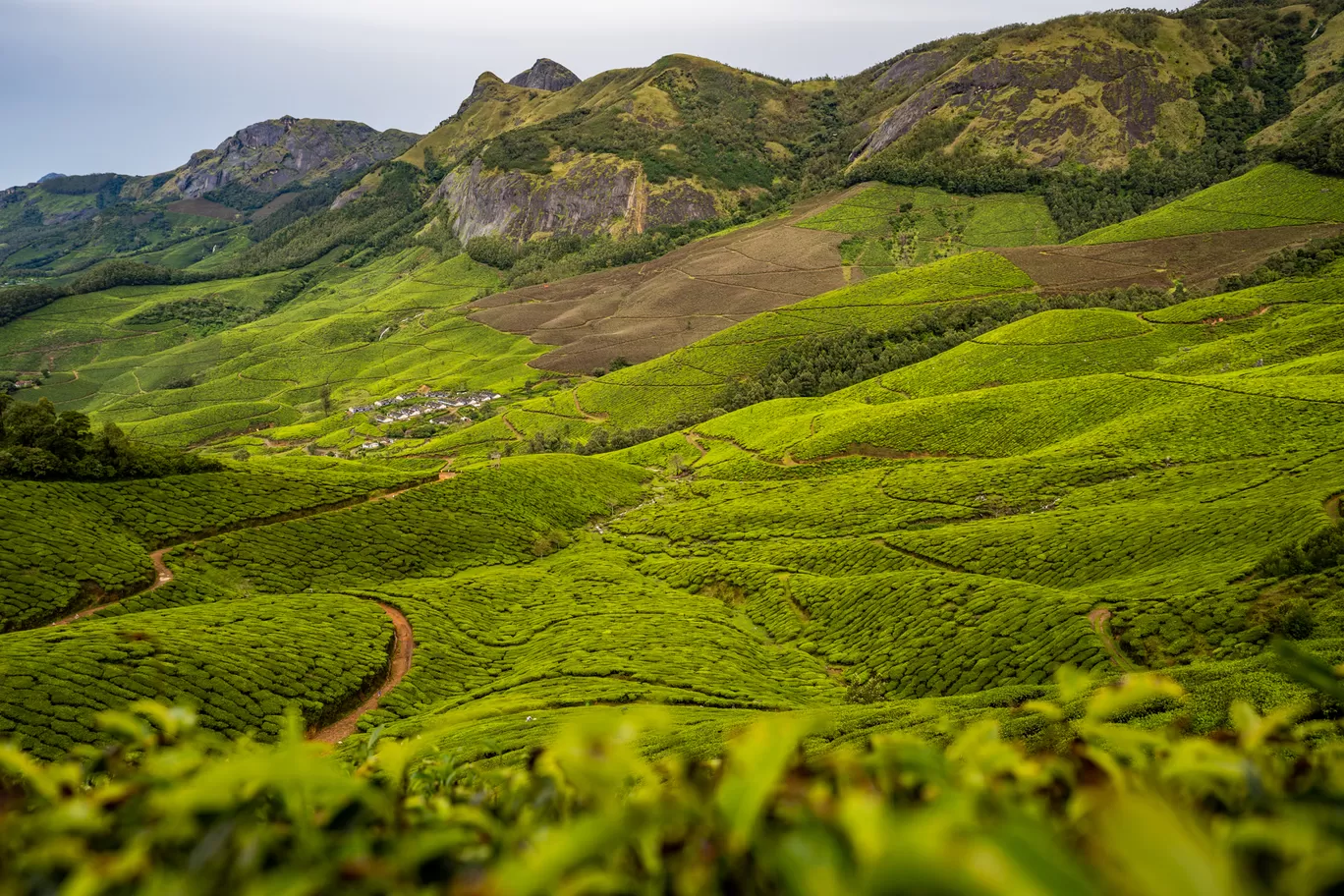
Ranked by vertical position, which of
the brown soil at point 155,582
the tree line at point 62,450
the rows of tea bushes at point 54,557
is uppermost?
the tree line at point 62,450

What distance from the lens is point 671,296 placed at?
15400cm

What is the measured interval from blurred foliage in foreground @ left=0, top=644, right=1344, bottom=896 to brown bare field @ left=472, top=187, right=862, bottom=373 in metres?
129

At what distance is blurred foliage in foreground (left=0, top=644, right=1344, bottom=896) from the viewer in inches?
51.3

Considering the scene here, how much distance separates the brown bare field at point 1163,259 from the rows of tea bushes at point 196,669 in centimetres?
12004

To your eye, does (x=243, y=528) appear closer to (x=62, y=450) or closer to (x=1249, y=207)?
(x=62, y=450)

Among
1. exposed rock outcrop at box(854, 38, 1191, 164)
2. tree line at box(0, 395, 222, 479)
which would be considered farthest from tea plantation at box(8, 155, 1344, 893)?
exposed rock outcrop at box(854, 38, 1191, 164)

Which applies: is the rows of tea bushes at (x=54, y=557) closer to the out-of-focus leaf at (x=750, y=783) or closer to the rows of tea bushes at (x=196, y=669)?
the rows of tea bushes at (x=196, y=669)

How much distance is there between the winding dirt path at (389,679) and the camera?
27.6m

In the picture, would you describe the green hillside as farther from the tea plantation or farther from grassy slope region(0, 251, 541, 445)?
grassy slope region(0, 251, 541, 445)

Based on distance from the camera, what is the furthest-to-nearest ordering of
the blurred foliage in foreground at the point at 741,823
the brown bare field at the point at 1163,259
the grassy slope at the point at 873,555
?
the brown bare field at the point at 1163,259
the grassy slope at the point at 873,555
the blurred foliage in foreground at the point at 741,823

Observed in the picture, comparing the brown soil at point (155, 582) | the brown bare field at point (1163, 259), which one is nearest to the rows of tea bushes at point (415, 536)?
Result: the brown soil at point (155, 582)

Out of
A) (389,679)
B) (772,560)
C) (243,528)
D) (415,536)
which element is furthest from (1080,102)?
(389,679)

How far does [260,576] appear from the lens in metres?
39.8

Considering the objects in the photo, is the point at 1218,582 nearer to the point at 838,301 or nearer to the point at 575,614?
the point at 575,614
